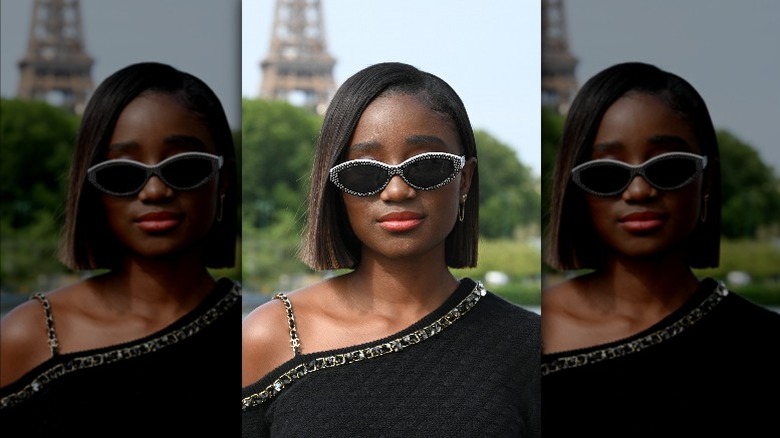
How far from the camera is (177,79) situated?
18.5ft

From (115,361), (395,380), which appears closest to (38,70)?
(115,361)

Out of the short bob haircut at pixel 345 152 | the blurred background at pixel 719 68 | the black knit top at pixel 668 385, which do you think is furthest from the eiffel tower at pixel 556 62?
the black knit top at pixel 668 385

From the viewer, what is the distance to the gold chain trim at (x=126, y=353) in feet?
18.0

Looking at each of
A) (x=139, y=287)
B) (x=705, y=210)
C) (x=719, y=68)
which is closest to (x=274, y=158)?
(x=139, y=287)

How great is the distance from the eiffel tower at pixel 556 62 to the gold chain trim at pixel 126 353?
1.77 metres

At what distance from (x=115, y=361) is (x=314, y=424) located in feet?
3.19

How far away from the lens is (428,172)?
17.8 ft

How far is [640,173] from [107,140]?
2482 millimetres

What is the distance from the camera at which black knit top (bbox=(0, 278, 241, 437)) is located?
5492 mm

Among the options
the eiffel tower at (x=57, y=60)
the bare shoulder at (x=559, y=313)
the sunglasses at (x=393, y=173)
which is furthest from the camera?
the bare shoulder at (x=559, y=313)

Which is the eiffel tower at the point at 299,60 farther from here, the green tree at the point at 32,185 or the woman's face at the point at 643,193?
the woman's face at the point at 643,193

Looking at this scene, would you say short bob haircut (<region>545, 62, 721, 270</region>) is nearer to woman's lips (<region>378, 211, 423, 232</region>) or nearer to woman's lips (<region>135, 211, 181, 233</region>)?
woman's lips (<region>378, 211, 423, 232</region>)

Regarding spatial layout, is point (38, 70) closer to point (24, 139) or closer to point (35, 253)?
point (24, 139)

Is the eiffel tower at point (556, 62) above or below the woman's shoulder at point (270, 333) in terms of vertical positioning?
above
